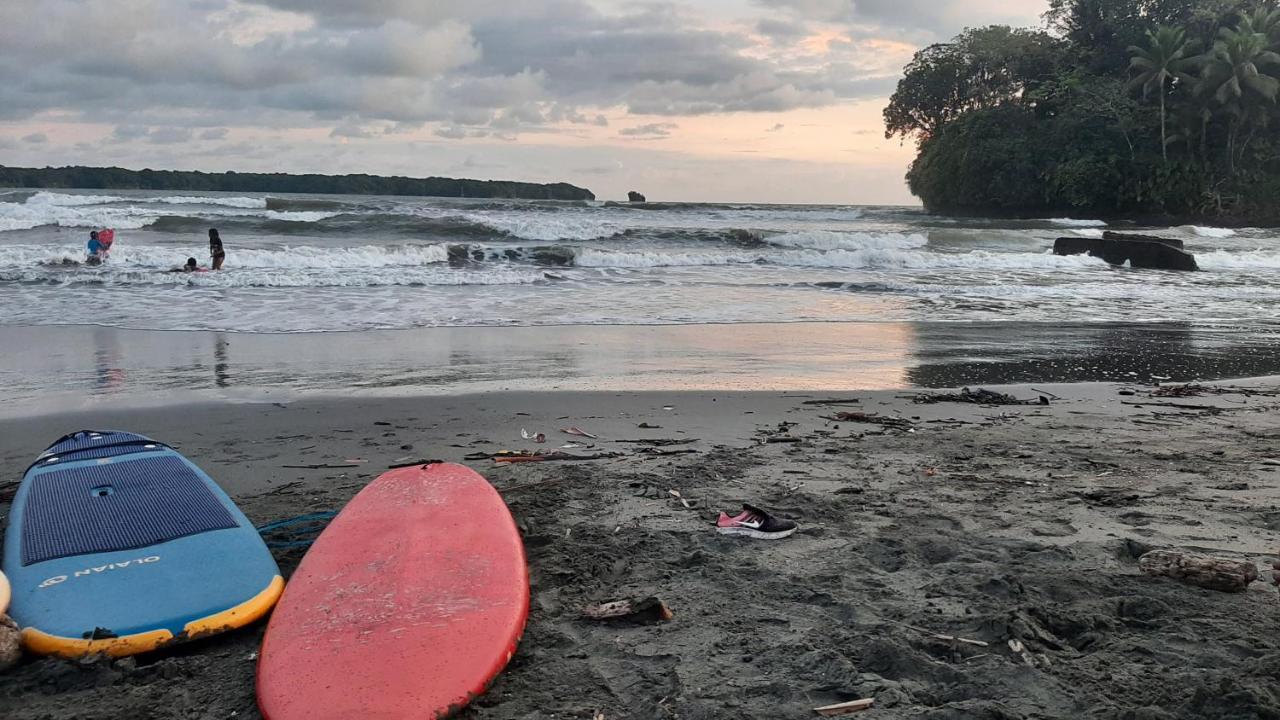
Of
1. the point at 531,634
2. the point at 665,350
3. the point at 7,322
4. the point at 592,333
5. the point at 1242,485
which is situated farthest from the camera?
the point at 7,322

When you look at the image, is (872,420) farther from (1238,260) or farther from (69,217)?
(69,217)

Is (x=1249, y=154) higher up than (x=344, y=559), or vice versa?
(x=1249, y=154)

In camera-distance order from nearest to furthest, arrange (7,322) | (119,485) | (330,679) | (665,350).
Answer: (330,679) → (119,485) → (665,350) → (7,322)

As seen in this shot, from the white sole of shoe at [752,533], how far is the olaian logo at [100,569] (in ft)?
5.98

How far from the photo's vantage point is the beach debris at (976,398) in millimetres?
5383

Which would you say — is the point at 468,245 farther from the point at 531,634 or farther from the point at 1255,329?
the point at 531,634

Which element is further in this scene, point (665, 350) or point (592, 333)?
point (592, 333)

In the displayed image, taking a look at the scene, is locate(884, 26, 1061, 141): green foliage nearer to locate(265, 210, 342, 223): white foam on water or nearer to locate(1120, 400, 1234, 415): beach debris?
locate(265, 210, 342, 223): white foam on water

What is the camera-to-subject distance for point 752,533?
3031 mm

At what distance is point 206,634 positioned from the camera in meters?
2.39

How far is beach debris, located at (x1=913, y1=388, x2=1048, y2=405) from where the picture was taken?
5.38m

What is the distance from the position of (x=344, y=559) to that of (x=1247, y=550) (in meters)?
2.88

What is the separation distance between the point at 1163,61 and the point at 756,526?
33.8 m

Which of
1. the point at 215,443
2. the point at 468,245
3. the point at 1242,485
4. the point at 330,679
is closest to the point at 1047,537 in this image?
the point at 1242,485
